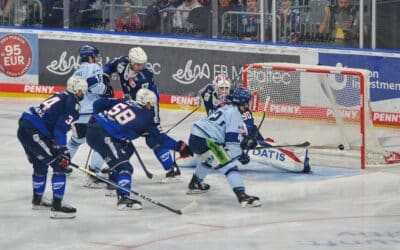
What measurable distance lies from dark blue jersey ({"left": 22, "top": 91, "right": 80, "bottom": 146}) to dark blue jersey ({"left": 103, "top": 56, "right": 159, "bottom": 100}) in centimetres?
221

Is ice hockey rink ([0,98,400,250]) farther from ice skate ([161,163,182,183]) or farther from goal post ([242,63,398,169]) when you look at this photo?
goal post ([242,63,398,169])

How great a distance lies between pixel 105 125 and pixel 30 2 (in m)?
8.62

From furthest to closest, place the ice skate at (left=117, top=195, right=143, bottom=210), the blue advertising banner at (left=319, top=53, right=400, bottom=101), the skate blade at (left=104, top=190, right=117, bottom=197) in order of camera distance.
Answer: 1. the blue advertising banner at (left=319, top=53, right=400, bottom=101)
2. the skate blade at (left=104, top=190, right=117, bottom=197)
3. the ice skate at (left=117, top=195, right=143, bottom=210)

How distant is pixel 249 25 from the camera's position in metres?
17.9

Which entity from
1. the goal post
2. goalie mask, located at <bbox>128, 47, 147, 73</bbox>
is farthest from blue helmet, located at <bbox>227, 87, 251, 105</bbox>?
the goal post

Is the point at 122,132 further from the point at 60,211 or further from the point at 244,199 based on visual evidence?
the point at 244,199

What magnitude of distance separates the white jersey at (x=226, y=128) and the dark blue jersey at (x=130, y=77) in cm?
156

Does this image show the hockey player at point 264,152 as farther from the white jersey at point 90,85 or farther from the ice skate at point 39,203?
the ice skate at point 39,203

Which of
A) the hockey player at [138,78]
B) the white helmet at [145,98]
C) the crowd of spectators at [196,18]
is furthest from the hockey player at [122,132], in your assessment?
the crowd of spectators at [196,18]

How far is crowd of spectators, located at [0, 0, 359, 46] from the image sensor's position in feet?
55.8

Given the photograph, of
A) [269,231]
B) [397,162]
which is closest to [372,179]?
[397,162]

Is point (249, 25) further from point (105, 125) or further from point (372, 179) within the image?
point (105, 125)

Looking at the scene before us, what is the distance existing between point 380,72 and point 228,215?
5.90m

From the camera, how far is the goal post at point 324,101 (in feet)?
44.8
